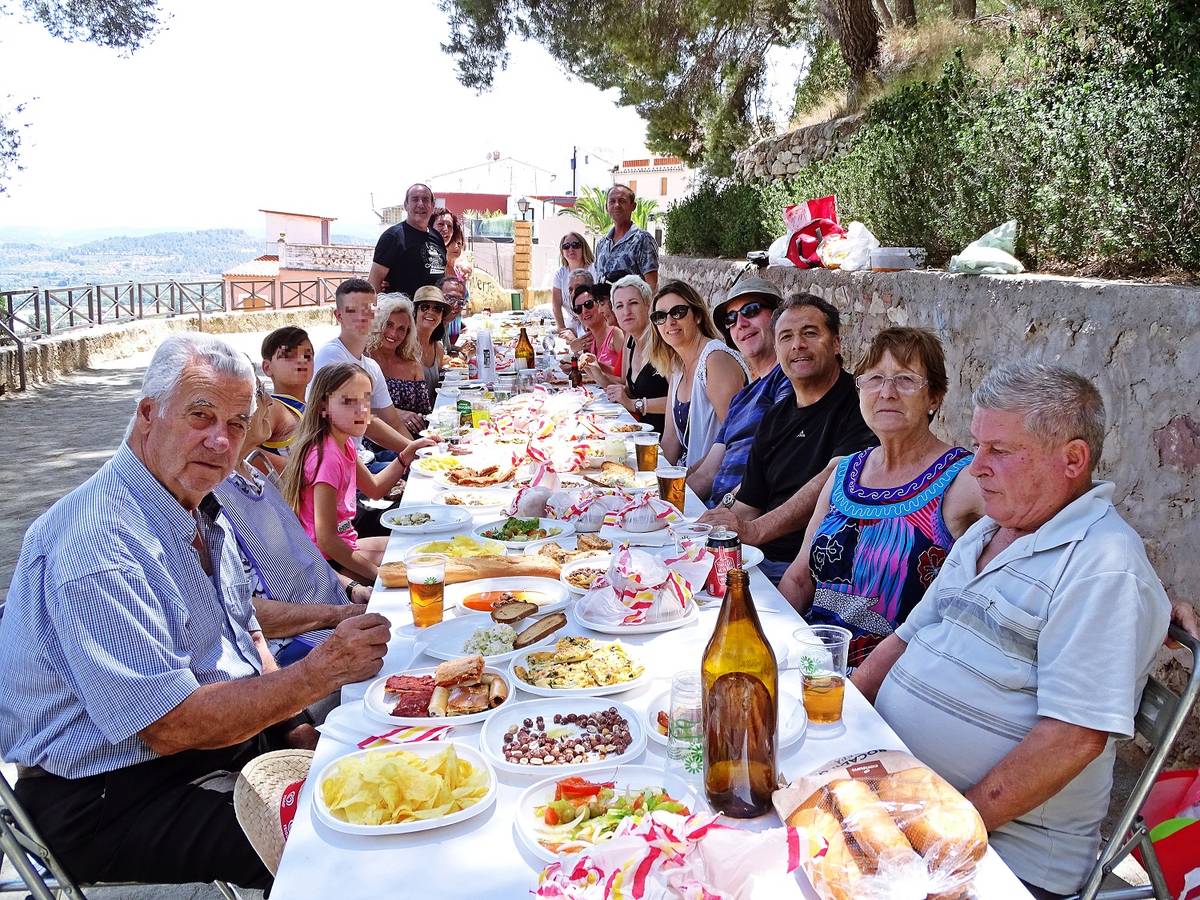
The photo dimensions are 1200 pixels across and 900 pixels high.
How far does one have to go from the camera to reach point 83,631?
178 centimetres

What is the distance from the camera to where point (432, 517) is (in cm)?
316

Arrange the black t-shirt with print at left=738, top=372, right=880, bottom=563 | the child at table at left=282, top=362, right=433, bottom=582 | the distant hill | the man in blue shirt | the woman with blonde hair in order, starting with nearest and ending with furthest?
the black t-shirt with print at left=738, top=372, right=880, bottom=563, the child at table at left=282, top=362, right=433, bottom=582, the man in blue shirt, the woman with blonde hair, the distant hill

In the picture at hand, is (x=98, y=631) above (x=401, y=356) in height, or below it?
below

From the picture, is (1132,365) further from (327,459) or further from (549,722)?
(327,459)

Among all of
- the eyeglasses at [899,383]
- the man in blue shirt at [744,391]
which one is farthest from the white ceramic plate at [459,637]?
the man in blue shirt at [744,391]

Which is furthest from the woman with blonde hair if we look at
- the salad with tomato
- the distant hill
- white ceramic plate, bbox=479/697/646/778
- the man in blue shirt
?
the distant hill

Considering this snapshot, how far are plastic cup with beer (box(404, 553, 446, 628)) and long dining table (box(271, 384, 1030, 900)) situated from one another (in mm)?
138

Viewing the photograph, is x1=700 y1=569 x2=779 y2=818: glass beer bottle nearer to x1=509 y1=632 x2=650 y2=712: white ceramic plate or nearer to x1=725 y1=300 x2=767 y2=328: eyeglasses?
x1=509 y1=632 x2=650 y2=712: white ceramic plate

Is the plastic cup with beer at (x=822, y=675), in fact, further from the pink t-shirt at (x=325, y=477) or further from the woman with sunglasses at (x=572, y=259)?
the woman with sunglasses at (x=572, y=259)

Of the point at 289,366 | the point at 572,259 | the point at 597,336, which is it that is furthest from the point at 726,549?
the point at 572,259

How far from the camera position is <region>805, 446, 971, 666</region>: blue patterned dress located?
2484 mm

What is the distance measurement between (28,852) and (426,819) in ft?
3.26

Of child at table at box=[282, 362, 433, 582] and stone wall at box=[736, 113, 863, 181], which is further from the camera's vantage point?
stone wall at box=[736, 113, 863, 181]

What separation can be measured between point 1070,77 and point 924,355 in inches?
144
